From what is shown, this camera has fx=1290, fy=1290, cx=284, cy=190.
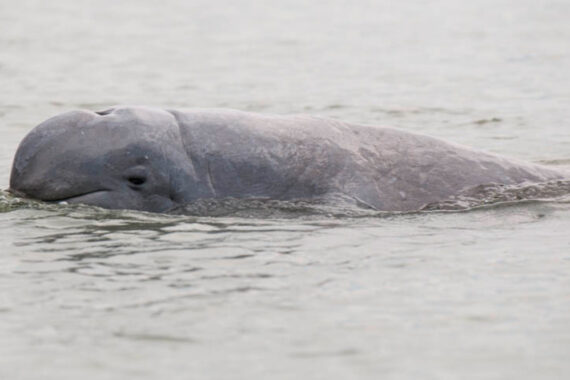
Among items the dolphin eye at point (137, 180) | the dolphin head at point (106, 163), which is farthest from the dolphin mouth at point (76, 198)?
the dolphin eye at point (137, 180)

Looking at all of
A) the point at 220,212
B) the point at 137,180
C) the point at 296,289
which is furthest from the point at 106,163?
the point at 296,289

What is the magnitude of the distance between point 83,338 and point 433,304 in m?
2.01

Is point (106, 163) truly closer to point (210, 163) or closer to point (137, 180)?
point (137, 180)

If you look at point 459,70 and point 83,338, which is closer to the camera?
point 83,338

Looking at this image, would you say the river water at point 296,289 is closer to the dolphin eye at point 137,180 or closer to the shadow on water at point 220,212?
the shadow on water at point 220,212

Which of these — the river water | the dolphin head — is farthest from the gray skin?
the river water

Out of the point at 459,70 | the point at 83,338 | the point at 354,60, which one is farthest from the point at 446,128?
the point at 83,338

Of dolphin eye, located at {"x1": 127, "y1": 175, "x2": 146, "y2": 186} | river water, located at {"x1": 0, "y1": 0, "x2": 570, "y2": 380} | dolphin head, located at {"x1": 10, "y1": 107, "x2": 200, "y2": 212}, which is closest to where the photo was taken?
river water, located at {"x1": 0, "y1": 0, "x2": 570, "y2": 380}

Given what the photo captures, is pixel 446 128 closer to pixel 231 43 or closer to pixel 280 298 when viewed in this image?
pixel 280 298

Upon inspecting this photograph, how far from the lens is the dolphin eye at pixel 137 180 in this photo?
9.35 m

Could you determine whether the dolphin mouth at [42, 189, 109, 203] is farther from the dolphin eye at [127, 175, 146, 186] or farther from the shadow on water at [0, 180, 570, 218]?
the dolphin eye at [127, 175, 146, 186]

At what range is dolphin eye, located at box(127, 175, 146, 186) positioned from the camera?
9.35m

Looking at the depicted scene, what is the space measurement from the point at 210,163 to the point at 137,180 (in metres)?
0.55

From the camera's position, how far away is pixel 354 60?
23984mm
